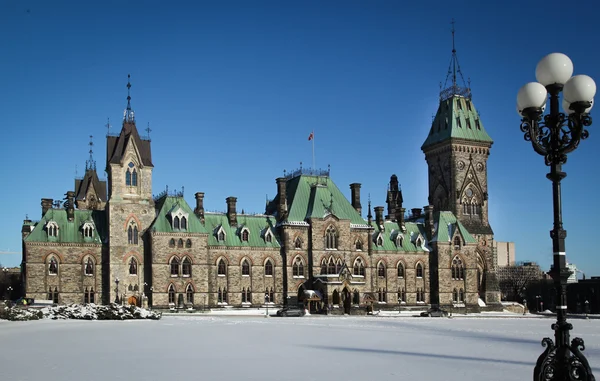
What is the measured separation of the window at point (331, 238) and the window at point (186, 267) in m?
15.4

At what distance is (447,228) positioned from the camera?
8975cm

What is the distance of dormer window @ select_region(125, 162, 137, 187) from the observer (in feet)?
244

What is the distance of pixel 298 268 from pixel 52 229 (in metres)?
25.8

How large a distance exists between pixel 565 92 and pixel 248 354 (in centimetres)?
1458

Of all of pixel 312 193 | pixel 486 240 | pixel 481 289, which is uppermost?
pixel 312 193

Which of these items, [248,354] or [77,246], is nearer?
[248,354]

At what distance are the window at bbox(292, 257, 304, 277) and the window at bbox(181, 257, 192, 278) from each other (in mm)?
11625

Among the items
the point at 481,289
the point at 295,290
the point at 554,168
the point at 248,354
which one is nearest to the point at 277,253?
the point at 295,290

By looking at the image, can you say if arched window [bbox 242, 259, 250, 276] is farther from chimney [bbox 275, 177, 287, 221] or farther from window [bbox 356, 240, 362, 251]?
window [bbox 356, 240, 362, 251]

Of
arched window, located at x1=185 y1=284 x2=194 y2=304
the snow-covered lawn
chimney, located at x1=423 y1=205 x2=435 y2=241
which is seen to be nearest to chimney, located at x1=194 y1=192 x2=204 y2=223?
arched window, located at x1=185 y1=284 x2=194 y2=304

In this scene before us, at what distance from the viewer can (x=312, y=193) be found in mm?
82250

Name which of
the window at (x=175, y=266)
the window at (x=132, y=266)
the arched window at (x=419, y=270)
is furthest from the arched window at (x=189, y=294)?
the arched window at (x=419, y=270)

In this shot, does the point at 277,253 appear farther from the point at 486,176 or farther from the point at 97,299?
the point at 486,176

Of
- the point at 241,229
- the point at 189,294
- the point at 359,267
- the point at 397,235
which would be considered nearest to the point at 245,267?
the point at 241,229
